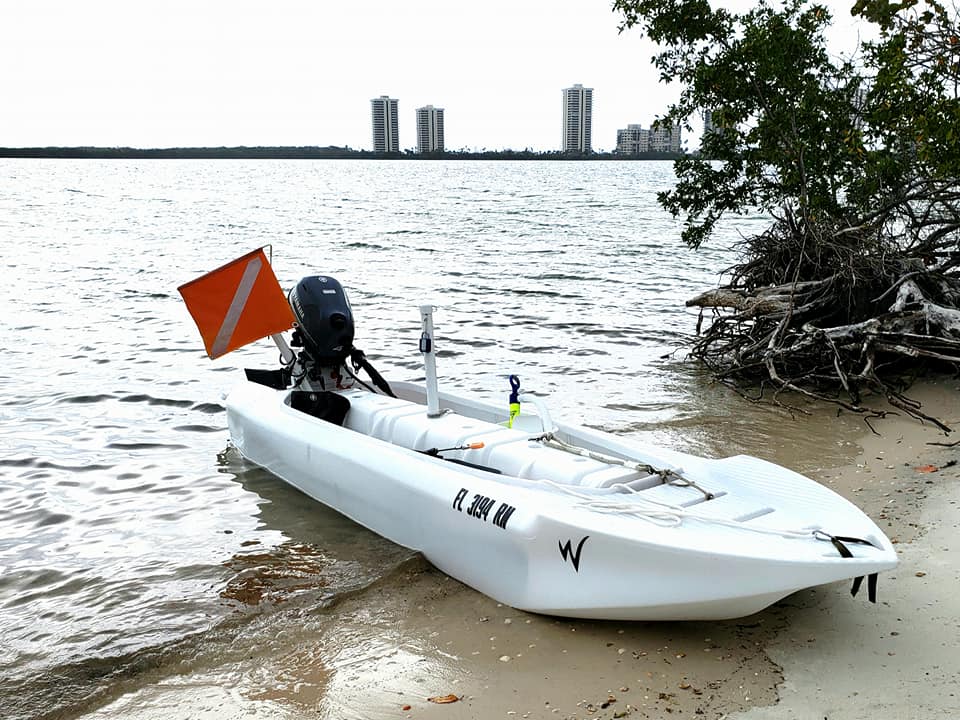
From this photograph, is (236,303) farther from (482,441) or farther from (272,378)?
(482,441)

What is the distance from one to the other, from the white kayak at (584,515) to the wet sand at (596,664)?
20 cm

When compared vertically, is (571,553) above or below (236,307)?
below

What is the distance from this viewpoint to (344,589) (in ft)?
17.3

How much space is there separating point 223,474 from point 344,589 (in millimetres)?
2580

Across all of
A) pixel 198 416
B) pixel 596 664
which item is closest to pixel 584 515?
pixel 596 664

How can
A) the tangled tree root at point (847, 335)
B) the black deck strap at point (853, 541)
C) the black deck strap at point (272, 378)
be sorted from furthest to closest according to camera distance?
the tangled tree root at point (847, 335)
the black deck strap at point (272, 378)
the black deck strap at point (853, 541)

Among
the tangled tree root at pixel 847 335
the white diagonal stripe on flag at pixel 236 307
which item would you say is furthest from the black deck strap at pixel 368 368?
the tangled tree root at pixel 847 335

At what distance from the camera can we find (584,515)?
14.2 ft

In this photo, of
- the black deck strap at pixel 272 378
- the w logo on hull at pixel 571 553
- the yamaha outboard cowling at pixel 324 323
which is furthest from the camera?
the black deck strap at pixel 272 378

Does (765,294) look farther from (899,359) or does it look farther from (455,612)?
(455,612)

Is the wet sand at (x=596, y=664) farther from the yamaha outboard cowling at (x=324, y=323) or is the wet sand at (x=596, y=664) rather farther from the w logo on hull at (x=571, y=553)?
the yamaha outboard cowling at (x=324, y=323)

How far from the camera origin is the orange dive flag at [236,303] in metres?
6.62

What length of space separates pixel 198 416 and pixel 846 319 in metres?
6.82

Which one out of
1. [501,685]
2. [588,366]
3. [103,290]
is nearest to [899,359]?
[588,366]
